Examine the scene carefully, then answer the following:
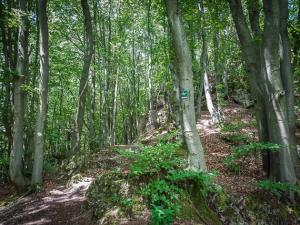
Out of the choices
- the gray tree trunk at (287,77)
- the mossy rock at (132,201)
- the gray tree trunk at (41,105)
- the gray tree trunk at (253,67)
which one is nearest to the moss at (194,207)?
the mossy rock at (132,201)

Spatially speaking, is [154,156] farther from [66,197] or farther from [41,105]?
[41,105]

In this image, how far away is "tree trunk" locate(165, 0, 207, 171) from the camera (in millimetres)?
3621

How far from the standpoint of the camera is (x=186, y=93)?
371cm

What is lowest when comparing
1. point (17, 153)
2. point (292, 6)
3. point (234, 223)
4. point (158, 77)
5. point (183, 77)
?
point (234, 223)

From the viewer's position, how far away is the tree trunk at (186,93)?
3621 millimetres

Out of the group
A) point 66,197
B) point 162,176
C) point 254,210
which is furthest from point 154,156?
point 66,197

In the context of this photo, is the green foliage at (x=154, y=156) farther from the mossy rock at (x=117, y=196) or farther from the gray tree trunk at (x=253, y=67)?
the gray tree trunk at (x=253, y=67)

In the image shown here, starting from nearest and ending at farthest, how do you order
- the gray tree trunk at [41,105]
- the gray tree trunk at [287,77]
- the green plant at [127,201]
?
1. the green plant at [127,201]
2. the gray tree trunk at [287,77]
3. the gray tree trunk at [41,105]

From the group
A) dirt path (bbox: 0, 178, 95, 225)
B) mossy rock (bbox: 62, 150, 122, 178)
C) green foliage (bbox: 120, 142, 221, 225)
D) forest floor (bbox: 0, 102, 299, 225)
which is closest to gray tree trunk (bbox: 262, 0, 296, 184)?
forest floor (bbox: 0, 102, 299, 225)

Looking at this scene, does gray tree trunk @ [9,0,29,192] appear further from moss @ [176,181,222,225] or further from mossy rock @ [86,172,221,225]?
moss @ [176,181,222,225]

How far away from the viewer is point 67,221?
3.81 meters

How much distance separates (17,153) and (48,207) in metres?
2.84

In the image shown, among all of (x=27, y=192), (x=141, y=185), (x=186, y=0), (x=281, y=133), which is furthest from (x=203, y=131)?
(x=27, y=192)

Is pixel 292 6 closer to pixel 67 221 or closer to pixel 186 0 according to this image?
pixel 186 0
